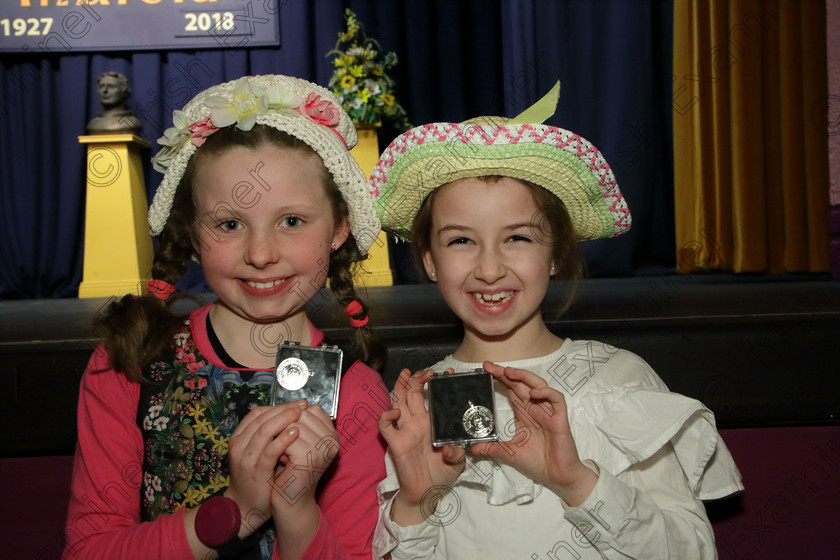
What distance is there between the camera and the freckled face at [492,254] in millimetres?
1323

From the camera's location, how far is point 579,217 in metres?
1.48

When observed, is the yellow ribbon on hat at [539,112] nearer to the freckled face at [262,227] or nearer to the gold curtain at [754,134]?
the freckled face at [262,227]

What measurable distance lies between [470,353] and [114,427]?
67cm

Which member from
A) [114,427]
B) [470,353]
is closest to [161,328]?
[114,427]

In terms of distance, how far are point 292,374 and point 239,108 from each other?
49 centimetres

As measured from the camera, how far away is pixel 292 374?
118 centimetres

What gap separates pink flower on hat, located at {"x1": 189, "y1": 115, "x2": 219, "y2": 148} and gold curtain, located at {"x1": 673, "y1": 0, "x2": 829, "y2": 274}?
4185 mm

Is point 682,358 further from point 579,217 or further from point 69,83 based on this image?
point 69,83

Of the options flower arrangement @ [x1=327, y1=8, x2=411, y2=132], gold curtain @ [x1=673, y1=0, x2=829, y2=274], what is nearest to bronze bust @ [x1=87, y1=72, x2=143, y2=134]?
flower arrangement @ [x1=327, y1=8, x2=411, y2=132]

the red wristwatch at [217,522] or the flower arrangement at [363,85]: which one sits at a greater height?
the flower arrangement at [363,85]

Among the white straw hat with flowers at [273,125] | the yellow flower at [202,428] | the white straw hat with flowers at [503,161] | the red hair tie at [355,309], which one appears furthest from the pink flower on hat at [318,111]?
the yellow flower at [202,428]

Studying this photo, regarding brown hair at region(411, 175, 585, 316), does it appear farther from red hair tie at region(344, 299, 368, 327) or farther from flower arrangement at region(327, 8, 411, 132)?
flower arrangement at region(327, 8, 411, 132)

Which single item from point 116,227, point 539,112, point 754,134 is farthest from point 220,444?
point 754,134

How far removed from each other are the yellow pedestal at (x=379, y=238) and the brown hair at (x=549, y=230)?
120 inches
